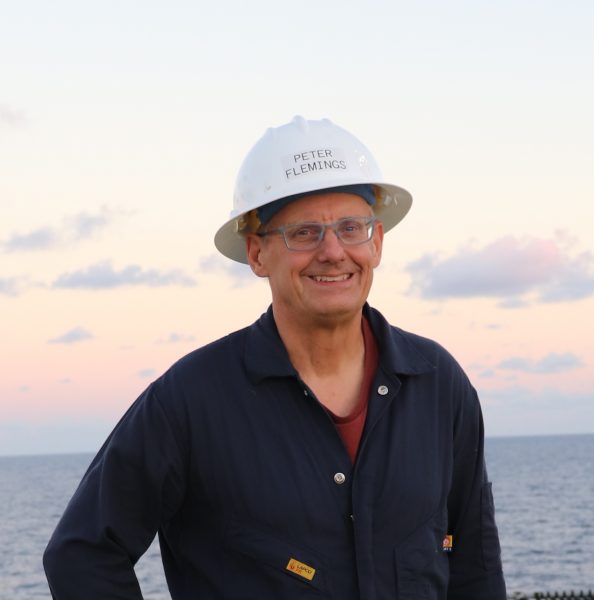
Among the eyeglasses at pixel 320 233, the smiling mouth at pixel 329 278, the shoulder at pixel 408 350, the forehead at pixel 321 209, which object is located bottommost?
the shoulder at pixel 408 350

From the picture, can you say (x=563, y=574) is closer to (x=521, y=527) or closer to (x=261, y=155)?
(x=521, y=527)

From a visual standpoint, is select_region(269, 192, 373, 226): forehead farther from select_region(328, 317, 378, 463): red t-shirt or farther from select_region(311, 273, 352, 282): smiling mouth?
select_region(328, 317, 378, 463): red t-shirt

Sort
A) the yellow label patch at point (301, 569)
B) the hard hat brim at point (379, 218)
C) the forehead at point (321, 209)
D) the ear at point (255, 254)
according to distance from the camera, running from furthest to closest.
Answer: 1. the hard hat brim at point (379, 218)
2. the ear at point (255, 254)
3. the forehead at point (321, 209)
4. the yellow label patch at point (301, 569)

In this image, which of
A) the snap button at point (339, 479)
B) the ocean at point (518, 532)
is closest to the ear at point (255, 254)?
the snap button at point (339, 479)

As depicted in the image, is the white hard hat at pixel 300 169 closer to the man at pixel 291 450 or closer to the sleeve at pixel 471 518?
the man at pixel 291 450

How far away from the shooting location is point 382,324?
171 inches

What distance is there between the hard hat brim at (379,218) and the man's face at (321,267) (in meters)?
0.28

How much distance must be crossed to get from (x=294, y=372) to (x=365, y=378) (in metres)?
0.30

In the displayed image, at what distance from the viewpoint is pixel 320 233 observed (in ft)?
13.2

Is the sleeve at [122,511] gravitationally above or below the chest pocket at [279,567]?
above

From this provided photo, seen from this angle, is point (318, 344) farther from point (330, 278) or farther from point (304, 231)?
point (304, 231)

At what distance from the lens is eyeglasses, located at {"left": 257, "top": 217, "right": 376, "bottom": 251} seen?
401 centimetres

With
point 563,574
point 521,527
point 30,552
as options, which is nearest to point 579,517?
point 521,527

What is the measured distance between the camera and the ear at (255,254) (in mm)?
4219
